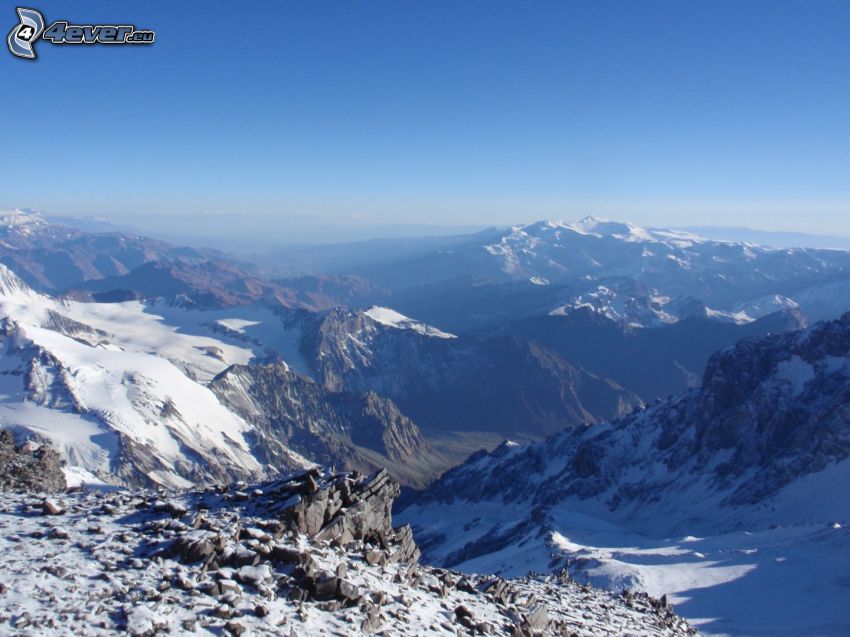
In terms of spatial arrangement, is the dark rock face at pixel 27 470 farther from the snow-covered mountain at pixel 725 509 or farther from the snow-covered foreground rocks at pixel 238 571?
the snow-covered mountain at pixel 725 509

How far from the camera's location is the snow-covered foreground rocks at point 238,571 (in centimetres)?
2138

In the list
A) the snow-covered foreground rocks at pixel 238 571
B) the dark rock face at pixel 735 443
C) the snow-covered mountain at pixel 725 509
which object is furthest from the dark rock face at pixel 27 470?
the dark rock face at pixel 735 443

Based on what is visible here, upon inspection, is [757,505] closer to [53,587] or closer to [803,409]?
[803,409]

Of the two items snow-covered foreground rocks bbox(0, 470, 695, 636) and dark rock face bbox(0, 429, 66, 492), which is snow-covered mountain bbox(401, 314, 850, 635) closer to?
snow-covered foreground rocks bbox(0, 470, 695, 636)

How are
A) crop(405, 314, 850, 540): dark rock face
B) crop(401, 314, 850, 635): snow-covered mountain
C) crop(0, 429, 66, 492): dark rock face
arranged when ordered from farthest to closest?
1. crop(405, 314, 850, 540): dark rock face
2. crop(401, 314, 850, 635): snow-covered mountain
3. crop(0, 429, 66, 492): dark rock face

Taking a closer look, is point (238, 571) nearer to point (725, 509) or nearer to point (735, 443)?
point (725, 509)

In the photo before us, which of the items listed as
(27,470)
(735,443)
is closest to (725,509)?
(735,443)

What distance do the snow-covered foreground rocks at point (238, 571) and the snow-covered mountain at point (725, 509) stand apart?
43.5 metres

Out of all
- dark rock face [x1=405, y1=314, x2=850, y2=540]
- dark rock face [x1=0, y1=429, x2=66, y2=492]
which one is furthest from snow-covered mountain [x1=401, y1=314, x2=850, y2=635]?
dark rock face [x1=0, y1=429, x2=66, y2=492]

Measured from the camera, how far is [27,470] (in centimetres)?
5153

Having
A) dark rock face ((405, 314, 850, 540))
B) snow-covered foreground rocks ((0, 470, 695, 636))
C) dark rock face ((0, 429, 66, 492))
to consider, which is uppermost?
snow-covered foreground rocks ((0, 470, 695, 636))

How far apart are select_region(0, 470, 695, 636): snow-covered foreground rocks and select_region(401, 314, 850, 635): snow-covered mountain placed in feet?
143

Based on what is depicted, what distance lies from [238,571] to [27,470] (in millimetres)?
36189

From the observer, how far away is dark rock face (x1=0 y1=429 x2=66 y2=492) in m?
47.9
